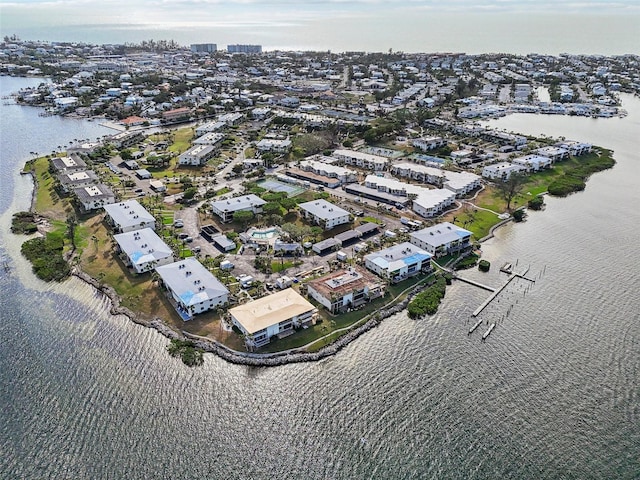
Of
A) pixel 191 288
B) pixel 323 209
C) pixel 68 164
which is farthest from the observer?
pixel 68 164

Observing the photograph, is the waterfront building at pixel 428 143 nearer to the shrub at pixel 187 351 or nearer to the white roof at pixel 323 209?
the white roof at pixel 323 209

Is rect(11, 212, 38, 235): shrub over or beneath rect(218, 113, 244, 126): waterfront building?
beneath

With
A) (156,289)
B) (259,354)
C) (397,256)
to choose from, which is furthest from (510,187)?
(156,289)

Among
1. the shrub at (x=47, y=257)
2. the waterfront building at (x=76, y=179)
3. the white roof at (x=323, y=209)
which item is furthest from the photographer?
the waterfront building at (x=76, y=179)

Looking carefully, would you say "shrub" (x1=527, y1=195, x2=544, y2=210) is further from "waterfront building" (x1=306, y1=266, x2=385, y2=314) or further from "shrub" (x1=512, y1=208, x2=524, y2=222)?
"waterfront building" (x1=306, y1=266, x2=385, y2=314)

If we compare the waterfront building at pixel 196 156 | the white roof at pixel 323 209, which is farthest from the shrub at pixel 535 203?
the waterfront building at pixel 196 156

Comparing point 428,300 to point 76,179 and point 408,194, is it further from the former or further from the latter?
point 76,179

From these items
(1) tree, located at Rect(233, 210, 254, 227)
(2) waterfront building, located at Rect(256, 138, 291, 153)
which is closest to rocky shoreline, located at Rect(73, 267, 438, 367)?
(1) tree, located at Rect(233, 210, 254, 227)
